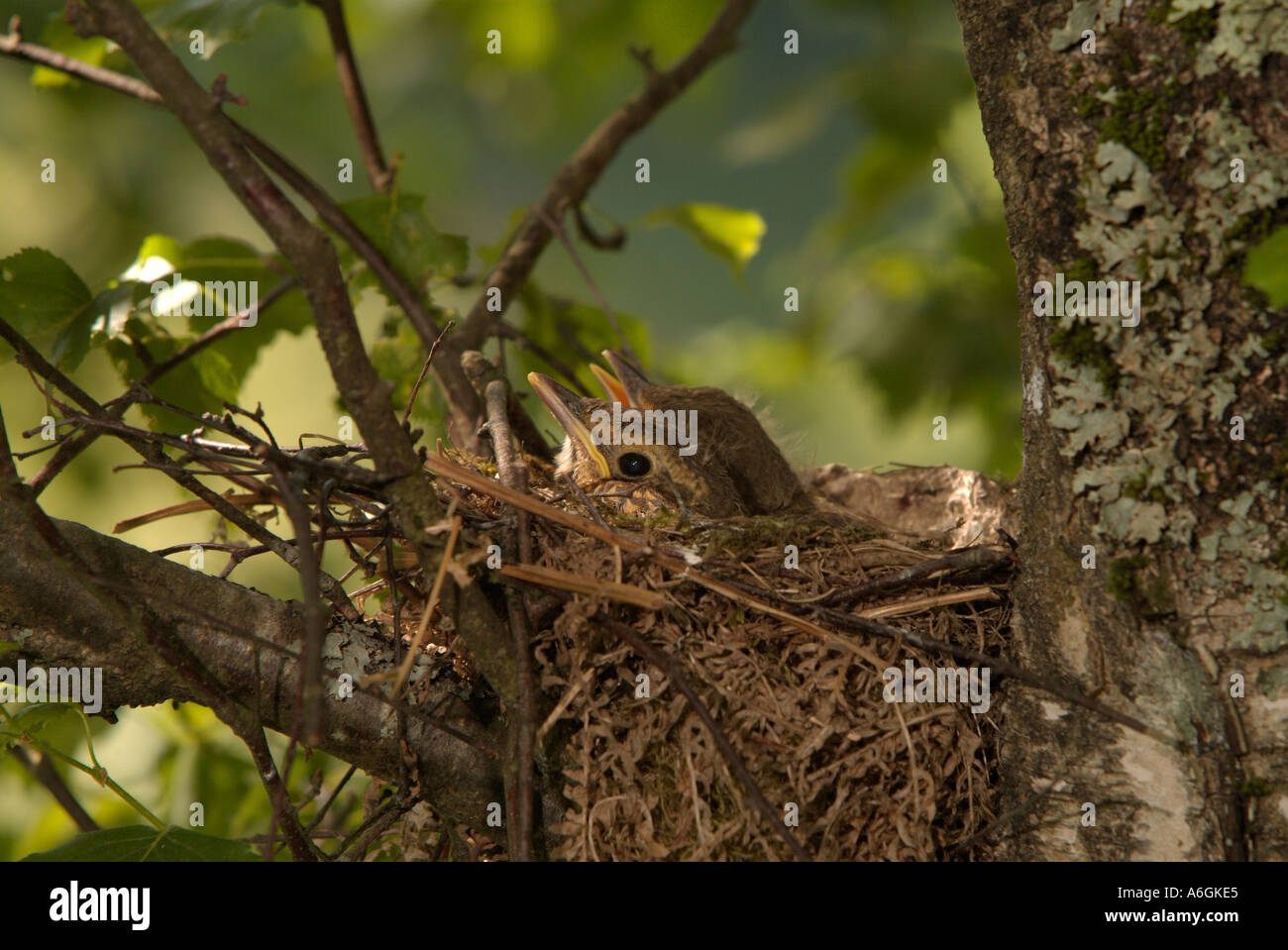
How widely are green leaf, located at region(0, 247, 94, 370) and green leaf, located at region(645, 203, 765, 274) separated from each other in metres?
1.89

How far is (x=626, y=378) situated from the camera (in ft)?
10.4

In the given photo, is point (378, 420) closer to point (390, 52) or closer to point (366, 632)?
point (366, 632)

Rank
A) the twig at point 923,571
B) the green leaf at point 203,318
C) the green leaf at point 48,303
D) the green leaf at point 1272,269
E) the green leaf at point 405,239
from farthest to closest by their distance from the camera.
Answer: the green leaf at point 405,239 < the green leaf at point 203,318 < the green leaf at point 48,303 < the twig at point 923,571 < the green leaf at point 1272,269

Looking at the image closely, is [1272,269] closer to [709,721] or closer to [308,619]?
[709,721]

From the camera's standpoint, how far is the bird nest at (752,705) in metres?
1.82

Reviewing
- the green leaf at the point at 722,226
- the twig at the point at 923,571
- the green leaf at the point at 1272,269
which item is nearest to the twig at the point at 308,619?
the twig at the point at 923,571

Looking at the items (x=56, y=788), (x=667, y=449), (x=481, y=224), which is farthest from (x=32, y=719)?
(x=481, y=224)

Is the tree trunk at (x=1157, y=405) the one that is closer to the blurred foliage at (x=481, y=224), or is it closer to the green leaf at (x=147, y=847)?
the green leaf at (x=147, y=847)

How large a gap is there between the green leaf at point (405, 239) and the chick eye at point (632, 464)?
0.73m

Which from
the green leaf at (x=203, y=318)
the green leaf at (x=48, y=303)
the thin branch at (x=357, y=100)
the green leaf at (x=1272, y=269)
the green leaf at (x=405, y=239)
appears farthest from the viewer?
the thin branch at (x=357, y=100)

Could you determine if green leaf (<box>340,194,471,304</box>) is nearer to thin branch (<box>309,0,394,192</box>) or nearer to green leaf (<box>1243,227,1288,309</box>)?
thin branch (<box>309,0,394,192</box>)

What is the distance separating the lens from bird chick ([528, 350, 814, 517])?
2951 millimetres
